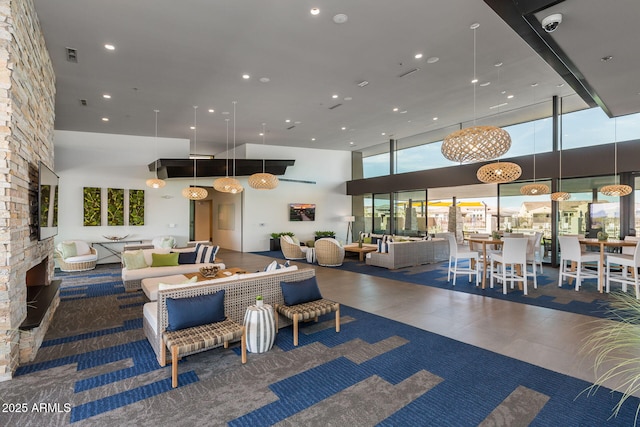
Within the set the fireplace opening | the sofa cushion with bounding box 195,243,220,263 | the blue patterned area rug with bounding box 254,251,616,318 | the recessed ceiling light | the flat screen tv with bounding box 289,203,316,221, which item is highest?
the recessed ceiling light

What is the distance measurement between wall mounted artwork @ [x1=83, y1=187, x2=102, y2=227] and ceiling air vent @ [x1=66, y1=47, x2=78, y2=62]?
5296 mm

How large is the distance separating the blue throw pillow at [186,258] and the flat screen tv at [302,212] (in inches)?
259

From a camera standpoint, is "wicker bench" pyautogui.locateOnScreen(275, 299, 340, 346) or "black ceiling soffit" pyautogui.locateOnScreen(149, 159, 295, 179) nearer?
"wicker bench" pyautogui.locateOnScreen(275, 299, 340, 346)

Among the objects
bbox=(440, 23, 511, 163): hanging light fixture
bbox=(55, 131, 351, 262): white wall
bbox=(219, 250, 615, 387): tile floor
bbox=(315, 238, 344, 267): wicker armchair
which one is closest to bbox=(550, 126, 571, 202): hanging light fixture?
bbox=(219, 250, 615, 387): tile floor

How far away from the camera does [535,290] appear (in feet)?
20.5

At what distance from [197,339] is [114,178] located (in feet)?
29.6

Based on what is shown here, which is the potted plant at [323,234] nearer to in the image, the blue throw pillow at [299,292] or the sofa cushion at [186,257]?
the sofa cushion at [186,257]

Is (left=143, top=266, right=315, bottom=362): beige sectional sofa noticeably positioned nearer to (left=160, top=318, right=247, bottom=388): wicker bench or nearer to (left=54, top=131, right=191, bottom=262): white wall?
(left=160, top=318, right=247, bottom=388): wicker bench

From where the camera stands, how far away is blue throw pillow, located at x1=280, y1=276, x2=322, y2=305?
13.2ft

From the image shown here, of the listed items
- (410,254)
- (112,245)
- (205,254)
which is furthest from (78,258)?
(410,254)

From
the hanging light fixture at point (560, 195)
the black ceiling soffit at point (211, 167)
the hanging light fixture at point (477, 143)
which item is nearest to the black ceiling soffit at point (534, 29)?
the hanging light fixture at point (477, 143)

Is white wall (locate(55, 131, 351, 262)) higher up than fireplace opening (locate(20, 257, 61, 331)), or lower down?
higher up

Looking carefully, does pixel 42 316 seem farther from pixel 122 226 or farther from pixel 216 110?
pixel 122 226

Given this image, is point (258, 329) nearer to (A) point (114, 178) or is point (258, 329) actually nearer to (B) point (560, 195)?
(B) point (560, 195)
